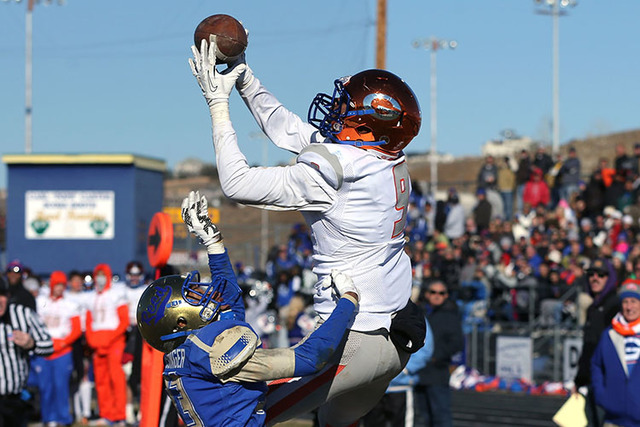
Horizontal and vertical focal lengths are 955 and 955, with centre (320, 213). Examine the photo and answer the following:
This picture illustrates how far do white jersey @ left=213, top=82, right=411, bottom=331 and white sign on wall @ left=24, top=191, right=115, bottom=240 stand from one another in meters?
13.8

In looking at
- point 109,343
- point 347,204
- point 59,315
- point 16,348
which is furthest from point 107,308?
point 347,204

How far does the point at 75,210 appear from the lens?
1736 cm

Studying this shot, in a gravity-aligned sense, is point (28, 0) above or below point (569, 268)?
above

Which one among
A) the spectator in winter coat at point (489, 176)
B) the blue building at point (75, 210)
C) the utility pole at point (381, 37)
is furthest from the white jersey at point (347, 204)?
the spectator in winter coat at point (489, 176)

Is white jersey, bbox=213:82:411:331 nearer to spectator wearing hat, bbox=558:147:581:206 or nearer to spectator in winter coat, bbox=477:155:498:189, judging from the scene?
spectator wearing hat, bbox=558:147:581:206

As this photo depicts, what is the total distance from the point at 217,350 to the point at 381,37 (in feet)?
34.5

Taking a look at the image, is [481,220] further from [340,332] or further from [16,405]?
[340,332]

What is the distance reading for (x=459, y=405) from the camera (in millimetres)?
12898

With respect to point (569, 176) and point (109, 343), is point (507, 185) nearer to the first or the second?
point (569, 176)

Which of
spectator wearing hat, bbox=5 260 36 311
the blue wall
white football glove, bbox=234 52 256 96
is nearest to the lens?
white football glove, bbox=234 52 256 96

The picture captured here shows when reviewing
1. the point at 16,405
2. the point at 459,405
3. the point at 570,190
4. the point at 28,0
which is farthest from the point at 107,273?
the point at 28,0

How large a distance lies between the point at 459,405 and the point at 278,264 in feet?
22.2

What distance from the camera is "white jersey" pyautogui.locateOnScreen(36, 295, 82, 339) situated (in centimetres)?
1098

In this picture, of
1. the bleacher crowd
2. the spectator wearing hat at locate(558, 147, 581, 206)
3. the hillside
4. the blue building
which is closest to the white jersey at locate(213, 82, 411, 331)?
the bleacher crowd
